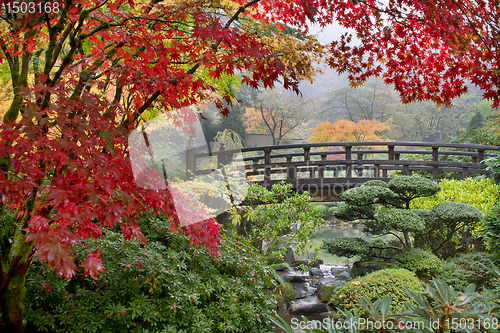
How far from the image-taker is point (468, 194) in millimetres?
5324

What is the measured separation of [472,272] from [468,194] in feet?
6.65

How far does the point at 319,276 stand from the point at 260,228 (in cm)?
219

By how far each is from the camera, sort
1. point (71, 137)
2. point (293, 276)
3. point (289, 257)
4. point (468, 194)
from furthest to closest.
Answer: point (289, 257), point (293, 276), point (468, 194), point (71, 137)

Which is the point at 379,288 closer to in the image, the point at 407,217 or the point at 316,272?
the point at 407,217

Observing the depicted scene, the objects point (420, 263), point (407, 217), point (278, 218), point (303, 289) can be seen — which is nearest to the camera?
point (420, 263)

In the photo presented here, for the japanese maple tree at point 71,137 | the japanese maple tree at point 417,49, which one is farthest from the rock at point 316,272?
the japanese maple tree at point 71,137

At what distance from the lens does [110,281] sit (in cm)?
190

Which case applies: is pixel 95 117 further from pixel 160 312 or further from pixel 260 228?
pixel 260 228

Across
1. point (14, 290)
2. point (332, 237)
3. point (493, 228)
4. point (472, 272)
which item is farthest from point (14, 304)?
point (332, 237)

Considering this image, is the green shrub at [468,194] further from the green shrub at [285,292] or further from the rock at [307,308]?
the green shrub at [285,292]

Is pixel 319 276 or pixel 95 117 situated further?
pixel 319 276

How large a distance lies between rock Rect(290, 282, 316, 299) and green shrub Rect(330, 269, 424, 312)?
64.4 inches

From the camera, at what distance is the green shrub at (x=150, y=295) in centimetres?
175

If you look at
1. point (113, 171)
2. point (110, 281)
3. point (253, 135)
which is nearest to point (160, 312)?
point (110, 281)
